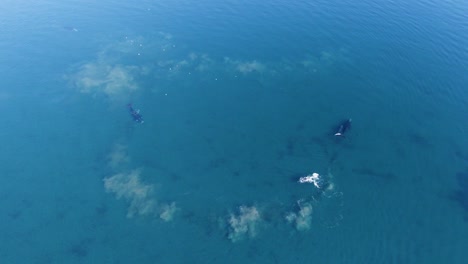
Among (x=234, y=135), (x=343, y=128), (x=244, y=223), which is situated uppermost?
(x=343, y=128)

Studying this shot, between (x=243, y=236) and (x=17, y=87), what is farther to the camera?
(x=17, y=87)

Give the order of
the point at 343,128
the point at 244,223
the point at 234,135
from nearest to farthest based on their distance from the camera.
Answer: the point at 244,223, the point at 343,128, the point at 234,135

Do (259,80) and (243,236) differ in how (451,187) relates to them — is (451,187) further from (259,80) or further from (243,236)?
(259,80)

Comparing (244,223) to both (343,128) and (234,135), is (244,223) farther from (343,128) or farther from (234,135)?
(343,128)

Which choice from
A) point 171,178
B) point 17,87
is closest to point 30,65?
point 17,87

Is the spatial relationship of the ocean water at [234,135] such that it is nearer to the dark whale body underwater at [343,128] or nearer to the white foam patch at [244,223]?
the white foam patch at [244,223]

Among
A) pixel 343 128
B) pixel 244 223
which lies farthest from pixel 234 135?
pixel 343 128

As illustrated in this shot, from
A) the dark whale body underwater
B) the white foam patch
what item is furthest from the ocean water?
the dark whale body underwater
